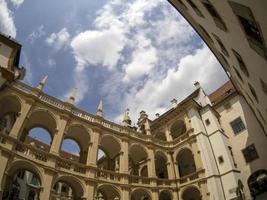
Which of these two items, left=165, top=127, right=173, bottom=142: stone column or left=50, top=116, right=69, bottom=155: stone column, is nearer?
left=50, top=116, right=69, bottom=155: stone column

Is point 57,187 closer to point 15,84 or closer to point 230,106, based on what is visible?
point 15,84

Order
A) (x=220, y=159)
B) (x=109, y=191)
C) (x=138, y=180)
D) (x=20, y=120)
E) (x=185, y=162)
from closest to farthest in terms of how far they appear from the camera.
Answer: (x=20, y=120)
(x=109, y=191)
(x=138, y=180)
(x=220, y=159)
(x=185, y=162)

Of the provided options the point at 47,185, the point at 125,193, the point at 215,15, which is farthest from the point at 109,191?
the point at 215,15

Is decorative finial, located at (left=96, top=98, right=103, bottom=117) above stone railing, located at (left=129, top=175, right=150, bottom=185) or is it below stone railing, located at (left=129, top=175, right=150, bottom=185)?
above

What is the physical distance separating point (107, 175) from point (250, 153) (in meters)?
16.6

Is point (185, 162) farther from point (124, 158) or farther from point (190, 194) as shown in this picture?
point (124, 158)

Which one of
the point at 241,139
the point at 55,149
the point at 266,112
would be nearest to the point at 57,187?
the point at 55,149

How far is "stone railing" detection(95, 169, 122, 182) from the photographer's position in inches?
923

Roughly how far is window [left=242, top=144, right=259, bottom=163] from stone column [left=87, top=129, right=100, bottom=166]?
17.5 meters

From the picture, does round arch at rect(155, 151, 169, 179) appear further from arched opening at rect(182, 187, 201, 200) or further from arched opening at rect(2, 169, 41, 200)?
arched opening at rect(2, 169, 41, 200)

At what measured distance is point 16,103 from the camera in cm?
2294

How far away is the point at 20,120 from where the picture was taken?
20797 mm

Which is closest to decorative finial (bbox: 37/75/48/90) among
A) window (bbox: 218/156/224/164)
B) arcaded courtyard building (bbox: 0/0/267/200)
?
arcaded courtyard building (bbox: 0/0/267/200)

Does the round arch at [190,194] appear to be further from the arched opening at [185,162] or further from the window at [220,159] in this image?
the window at [220,159]
